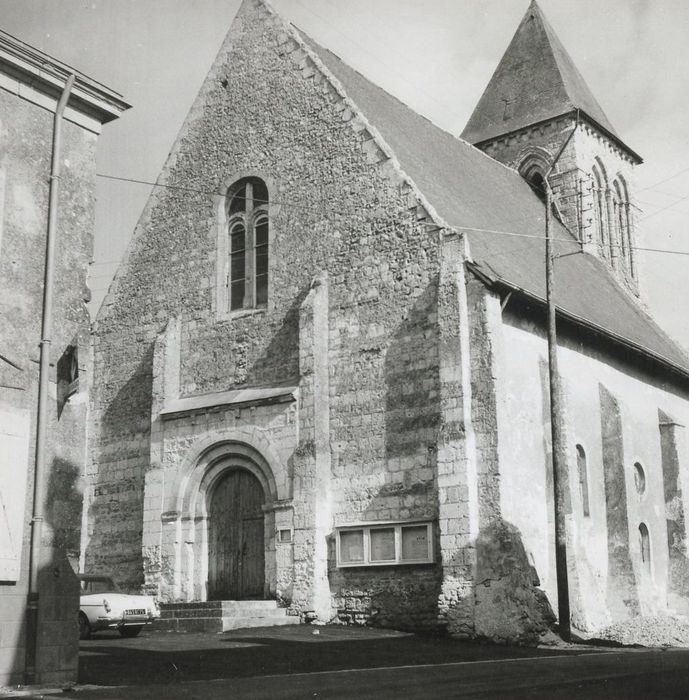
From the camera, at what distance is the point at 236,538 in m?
20.8

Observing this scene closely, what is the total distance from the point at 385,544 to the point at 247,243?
23.8 feet

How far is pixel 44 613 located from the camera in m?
11.7

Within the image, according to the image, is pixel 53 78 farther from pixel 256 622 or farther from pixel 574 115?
pixel 574 115

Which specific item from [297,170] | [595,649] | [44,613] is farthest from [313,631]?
[297,170]

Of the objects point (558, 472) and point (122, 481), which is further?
point (122, 481)

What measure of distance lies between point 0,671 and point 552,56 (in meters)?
28.9

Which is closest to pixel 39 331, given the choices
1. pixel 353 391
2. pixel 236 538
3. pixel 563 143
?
pixel 353 391

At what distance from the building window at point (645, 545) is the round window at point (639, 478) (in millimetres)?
818

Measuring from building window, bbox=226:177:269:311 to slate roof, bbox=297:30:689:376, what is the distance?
2934 mm

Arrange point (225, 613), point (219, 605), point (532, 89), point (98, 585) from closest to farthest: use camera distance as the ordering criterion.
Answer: point (225, 613) → point (219, 605) → point (98, 585) → point (532, 89)

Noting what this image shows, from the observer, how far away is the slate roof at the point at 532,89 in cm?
3312

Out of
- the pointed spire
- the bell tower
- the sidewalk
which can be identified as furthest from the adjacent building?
the pointed spire

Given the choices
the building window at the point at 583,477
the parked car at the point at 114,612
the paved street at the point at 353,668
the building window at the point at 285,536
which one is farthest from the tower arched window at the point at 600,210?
the parked car at the point at 114,612

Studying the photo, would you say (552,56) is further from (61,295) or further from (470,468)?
(61,295)
